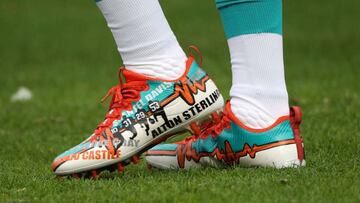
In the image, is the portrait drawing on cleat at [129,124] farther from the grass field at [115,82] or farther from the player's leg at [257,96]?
the player's leg at [257,96]

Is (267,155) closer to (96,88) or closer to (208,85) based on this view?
(208,85)

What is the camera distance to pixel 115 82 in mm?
6953

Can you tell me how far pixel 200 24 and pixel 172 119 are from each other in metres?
7.22

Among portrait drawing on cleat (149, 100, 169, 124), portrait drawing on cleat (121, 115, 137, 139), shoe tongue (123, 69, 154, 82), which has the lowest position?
portrait drawing on cleat (121, 115, 137, 139)

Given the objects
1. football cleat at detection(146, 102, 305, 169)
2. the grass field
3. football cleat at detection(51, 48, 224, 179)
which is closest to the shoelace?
football cleat at detection(51, 48, 224, 179)

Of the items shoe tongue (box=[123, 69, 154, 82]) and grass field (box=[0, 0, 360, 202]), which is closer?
grass field (box=[0, 0, 360, 202])

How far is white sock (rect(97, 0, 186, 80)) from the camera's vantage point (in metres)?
2.82

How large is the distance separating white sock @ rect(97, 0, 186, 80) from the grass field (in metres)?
0.36

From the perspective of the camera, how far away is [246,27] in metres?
2.80

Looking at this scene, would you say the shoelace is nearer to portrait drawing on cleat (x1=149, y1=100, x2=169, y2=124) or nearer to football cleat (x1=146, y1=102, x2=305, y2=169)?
portrait drawing on cleat (x1=149, y1=100, x2=169, y2=124)

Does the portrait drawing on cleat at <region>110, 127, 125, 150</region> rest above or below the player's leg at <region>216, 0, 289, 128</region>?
below

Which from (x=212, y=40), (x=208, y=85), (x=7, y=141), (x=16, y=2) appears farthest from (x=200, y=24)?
(x=208, y=85)

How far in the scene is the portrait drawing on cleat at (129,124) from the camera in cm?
280

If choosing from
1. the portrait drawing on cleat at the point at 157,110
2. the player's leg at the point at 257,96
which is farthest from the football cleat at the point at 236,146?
the portrait drawing on cleat at the point at 157,110
